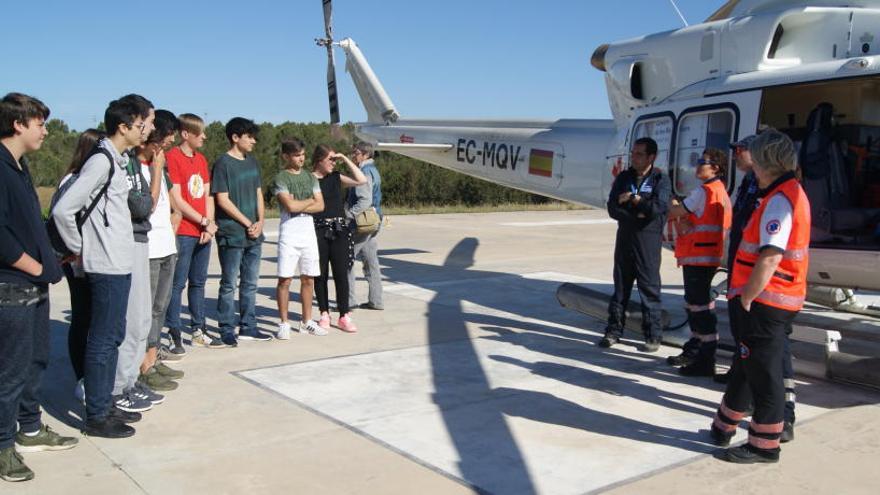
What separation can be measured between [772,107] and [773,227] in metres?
3.62

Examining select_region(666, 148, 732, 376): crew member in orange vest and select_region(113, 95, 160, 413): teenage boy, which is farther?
select_region(666, 148, 732, 376): crew member in orange vest

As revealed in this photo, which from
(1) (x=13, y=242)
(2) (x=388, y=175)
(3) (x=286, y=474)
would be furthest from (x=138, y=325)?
(2) (x=388, y=175)

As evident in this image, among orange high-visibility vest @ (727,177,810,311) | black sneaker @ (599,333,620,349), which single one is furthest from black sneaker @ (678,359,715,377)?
orange high-visibility vest @ (727,177,810,311)

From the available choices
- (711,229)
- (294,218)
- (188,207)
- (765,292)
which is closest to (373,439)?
(765,292)

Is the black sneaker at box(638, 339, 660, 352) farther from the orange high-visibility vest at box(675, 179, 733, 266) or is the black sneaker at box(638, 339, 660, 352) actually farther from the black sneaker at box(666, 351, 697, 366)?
the orange high-visibility vest at box(675, 179, 733, 266)

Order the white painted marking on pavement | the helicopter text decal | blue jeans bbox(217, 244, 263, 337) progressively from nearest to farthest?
1. blue jeans bbox(217, 244, 263, 337)
2. the helicopter text decal
3. the white painted marking on pavement

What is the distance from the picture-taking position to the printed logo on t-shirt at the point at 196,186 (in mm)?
5836

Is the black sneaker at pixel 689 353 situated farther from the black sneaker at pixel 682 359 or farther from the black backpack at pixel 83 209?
the black backpack at pixel 83 209

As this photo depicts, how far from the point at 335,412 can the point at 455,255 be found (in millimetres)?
8227

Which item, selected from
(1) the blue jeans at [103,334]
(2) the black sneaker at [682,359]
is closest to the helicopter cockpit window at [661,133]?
(2) the black sneaker at [682,359]

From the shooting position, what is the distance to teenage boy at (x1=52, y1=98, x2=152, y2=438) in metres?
3.91

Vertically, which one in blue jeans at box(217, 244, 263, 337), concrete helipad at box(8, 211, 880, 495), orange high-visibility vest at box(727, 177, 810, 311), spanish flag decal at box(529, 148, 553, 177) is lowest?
concrete helipad at box(8, 211, 880, 495)

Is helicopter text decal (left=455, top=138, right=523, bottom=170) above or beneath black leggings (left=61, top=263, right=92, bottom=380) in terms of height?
above

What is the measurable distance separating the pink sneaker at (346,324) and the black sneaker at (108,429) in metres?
2.88
